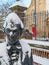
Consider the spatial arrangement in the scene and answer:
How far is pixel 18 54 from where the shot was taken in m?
2.67

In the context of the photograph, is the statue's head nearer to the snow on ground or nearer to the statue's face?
the statue's face

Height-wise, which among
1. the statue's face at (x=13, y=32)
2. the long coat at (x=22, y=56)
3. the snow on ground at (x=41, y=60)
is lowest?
the snow on ground at (x=41, y=60)

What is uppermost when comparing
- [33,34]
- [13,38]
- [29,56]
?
[13,38]

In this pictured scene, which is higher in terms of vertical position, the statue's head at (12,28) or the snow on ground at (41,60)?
the statue's head at (12,28)

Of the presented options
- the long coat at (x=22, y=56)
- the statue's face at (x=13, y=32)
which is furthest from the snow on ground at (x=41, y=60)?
the statue's face at (x=13, y=32)

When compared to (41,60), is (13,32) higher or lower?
higher

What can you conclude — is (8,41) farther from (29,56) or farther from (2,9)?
(2,9)

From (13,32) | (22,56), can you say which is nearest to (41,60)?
(22,56)

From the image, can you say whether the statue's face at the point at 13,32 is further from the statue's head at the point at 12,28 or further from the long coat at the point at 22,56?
the long coat at the point at 22,56

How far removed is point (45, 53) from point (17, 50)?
419 centimetres

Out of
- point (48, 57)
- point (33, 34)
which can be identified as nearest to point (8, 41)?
point (48, 57)

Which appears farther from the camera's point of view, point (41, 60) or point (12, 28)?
point (41, 60)

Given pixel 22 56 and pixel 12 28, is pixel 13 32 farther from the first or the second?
pixel 22 56

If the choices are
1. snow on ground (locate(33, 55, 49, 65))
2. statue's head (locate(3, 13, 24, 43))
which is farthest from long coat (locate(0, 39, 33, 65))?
snow on ground (locate(33, 55, 49, 65))
